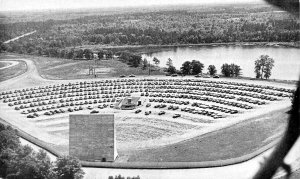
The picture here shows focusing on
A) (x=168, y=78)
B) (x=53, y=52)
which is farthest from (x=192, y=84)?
(x=53, y=52)

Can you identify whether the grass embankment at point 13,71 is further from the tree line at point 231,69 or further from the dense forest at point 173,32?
the tree line at point 231,69

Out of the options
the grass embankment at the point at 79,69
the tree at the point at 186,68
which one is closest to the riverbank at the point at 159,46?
the grass embankment at the point at 79,69

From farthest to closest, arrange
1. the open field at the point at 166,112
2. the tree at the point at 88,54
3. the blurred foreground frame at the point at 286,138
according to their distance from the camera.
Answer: the tree at the point at 88,54
the open field at the point at 166,112
the blurred foreground frame at the point at 286,138

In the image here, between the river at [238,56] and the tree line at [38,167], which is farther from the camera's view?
the river at [238,56]

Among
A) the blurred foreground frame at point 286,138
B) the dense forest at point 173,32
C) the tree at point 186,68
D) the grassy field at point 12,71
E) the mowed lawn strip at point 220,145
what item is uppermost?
the blurred foreground frame at point 286,138

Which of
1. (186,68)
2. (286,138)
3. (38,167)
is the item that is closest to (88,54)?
(186,68)

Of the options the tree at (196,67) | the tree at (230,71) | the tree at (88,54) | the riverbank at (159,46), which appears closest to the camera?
the tree at (230,71)
